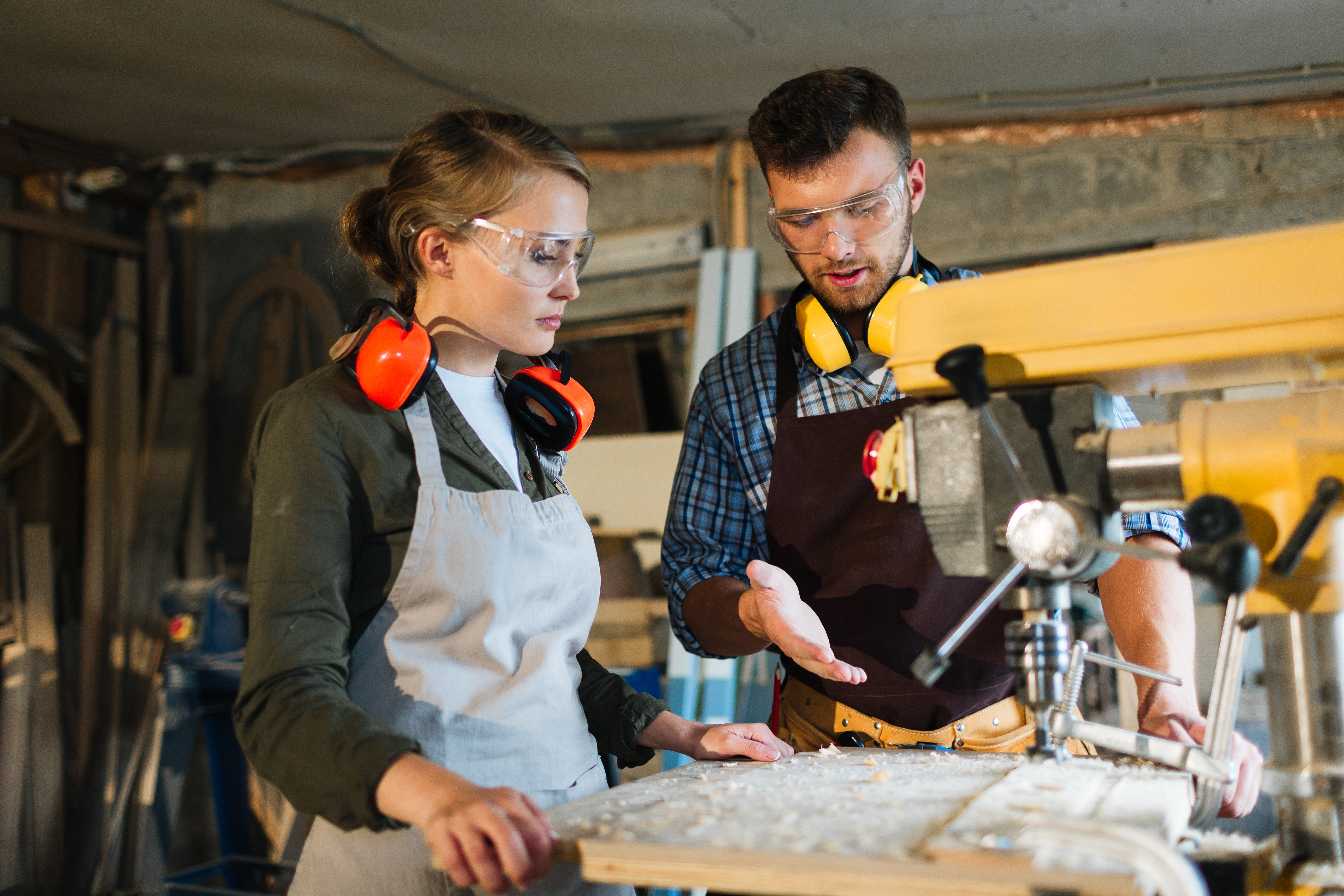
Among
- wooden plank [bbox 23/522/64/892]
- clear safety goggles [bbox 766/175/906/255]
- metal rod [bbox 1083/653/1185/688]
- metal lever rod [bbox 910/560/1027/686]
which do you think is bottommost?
wooden plank [bbox 23/522/64/892]

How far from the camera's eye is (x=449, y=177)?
151cm

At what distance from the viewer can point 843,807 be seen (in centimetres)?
105

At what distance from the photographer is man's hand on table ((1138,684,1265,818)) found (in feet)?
4.02

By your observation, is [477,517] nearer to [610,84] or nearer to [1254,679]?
[610,84]

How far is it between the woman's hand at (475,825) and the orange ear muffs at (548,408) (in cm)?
68

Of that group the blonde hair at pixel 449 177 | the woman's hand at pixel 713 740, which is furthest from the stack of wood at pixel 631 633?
the blonde hair at pixel 449 177

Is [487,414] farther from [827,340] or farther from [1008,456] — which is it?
[1008,456]

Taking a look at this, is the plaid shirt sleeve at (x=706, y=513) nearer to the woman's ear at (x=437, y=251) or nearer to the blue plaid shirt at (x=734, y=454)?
the blue plaid shirt at (x=734, y=454)

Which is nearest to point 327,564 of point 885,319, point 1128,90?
point 885,319

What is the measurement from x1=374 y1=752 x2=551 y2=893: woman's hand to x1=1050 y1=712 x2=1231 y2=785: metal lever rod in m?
0.56

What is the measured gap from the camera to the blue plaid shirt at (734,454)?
6.34 feet

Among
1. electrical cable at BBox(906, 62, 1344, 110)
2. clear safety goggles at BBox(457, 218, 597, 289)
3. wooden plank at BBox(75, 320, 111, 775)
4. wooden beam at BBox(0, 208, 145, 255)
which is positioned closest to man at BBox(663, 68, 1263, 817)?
clear safety goggles at BBox(457, 218, 597, 289)

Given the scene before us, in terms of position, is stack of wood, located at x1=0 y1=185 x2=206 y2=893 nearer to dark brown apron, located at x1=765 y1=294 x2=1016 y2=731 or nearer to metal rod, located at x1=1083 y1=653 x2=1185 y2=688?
dark brown apron, located at x1=765 y1=294 x2=1016 y2=731

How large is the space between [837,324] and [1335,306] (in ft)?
3.32
